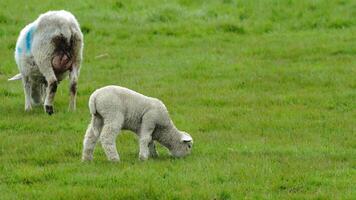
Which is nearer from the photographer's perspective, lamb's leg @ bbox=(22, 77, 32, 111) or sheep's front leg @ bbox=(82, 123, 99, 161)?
sheep's front leg @ bbox=(82, 123, 99, 161)

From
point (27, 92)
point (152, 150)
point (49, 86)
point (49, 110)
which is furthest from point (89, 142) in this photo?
point (27, 92)

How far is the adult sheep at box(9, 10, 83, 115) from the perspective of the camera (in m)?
13.9

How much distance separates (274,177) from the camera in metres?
9.91

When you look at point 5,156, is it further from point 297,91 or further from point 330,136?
point 297,91

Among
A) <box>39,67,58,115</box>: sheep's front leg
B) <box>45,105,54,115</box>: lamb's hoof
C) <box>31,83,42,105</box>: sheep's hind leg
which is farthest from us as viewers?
<box>31,83,42,105</box>: sheep's hind leg

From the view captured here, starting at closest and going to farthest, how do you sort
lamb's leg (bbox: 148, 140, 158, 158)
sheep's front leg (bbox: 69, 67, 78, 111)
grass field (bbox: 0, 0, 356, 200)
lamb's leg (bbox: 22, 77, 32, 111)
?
grass field (bbox: 0, 0, 356, 200) → lamb's leg (bbox: 148, 140, 158, 158) → sheep's front leg (bbox: 69, 67, 78, 111) → lamb's leg (bbox: 22, 77, 32, 111)

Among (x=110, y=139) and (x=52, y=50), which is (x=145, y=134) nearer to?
(x=110, y=139)

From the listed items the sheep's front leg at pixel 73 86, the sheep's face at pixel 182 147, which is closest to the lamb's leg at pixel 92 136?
the sheep's face at pixel 182 147

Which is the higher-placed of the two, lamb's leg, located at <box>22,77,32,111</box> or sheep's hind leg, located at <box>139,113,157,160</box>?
sheep's hind leg, located at <box>139,113,157,160</box>

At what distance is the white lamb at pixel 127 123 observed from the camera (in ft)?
34.2

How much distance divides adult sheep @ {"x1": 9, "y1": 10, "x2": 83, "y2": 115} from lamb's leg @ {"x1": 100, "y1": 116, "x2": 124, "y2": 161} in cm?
379

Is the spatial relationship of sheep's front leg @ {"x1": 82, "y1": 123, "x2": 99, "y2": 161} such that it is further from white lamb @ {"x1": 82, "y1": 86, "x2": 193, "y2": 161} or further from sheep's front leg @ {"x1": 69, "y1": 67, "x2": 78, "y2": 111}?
sheep's front leg @ {"x1": 69, "y1": 67, "x2": 78, "y2": 111}

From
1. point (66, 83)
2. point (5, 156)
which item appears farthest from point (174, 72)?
point (5, 156)

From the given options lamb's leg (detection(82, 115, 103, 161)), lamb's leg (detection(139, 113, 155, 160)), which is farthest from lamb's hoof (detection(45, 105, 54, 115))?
lamb's leg (detection(139, 113, 155, 160))
